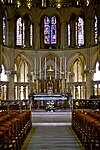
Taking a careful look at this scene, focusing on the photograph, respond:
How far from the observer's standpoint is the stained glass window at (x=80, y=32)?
45181mm

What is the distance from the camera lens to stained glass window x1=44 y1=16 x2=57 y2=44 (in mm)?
46219

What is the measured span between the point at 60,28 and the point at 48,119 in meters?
20.1

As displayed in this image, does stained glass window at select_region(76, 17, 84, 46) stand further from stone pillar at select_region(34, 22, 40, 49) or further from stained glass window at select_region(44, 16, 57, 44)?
stone pillar at select_region(34, 22, 40, 49)

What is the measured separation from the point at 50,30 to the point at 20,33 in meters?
3.65

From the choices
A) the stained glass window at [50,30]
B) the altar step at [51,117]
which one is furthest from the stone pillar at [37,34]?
the altar step at [51,117]

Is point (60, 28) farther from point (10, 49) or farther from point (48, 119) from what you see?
point (48, 119)

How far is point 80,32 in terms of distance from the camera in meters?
45.5

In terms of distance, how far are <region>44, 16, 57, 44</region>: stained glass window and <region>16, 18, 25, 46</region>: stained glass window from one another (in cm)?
266

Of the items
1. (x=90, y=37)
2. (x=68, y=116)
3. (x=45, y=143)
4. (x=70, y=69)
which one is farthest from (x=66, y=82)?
(x=45, y=143)

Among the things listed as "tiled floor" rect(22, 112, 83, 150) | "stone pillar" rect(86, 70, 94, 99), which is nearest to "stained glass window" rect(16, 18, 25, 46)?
"stone pillar" rect(86, 70, 94, 99)

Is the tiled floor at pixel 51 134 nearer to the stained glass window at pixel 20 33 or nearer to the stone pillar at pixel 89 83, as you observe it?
the stone pillar at pixel 89 83

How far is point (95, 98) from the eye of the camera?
38.2m

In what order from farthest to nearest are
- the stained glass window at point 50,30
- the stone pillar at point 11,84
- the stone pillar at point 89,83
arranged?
the stained glass window at point 50,30, the stone pillar at point 89,83, the stone pillar at point 11,84

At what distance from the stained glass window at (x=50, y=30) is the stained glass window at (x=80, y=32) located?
269 cm
